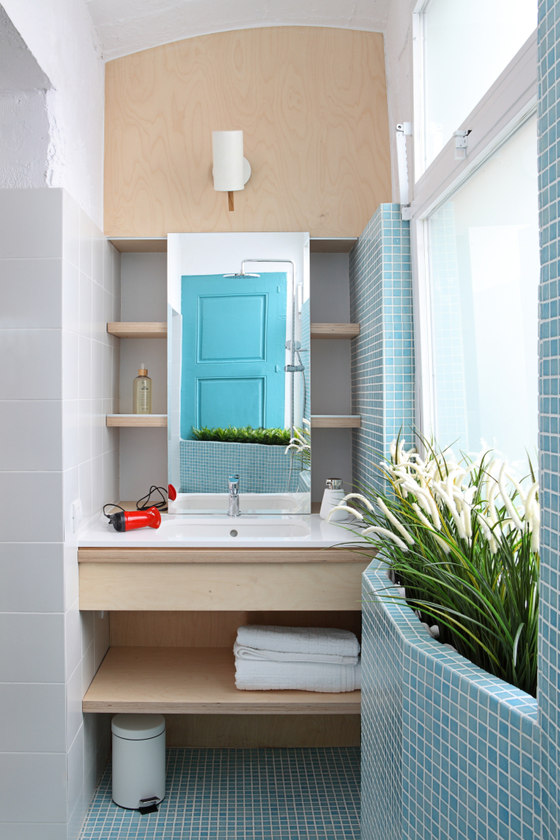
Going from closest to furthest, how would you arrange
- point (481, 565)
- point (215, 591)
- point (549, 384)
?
point (549, 384) → point (481, 565) → point (215, 591)

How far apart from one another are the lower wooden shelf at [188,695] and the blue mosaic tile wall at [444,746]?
1.71ft

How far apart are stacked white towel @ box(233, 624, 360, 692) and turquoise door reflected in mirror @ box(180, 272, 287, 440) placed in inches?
31.2

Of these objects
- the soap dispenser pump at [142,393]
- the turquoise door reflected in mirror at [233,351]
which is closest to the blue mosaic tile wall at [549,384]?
the turquoise door reflected in mirror at [233,351]

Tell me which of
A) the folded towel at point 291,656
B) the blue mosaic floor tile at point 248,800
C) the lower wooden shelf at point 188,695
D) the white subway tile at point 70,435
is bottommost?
the blue mosaic floor tile at point 248,800

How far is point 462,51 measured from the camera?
5.45 feet

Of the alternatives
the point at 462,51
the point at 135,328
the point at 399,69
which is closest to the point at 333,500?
the point at 135,328

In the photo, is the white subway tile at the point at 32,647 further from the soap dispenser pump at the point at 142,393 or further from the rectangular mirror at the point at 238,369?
the soap dispenser pump at the point at 142,393

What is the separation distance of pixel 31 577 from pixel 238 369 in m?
1.03

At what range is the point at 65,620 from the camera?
1.84 metres

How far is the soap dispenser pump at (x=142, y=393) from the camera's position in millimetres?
2512

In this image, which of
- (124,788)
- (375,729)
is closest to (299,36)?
(375,729)

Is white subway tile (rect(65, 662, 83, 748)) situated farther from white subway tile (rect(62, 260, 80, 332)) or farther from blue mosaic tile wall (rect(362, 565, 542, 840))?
white subway tile (rect(62, 260, 80, 332))

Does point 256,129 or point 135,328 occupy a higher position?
point 256,129

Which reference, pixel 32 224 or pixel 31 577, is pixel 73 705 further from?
pixel 32 224
